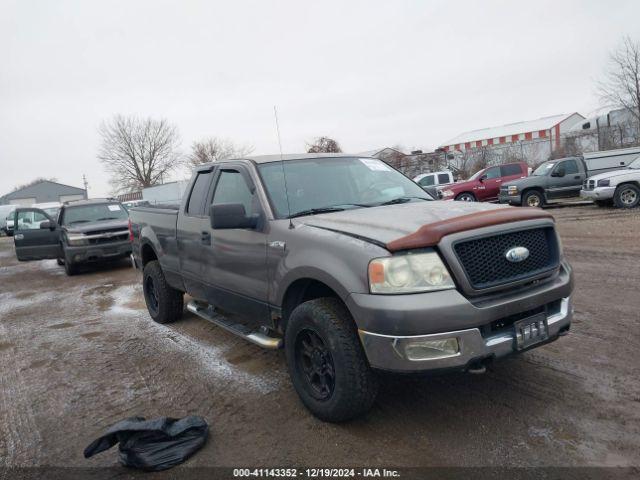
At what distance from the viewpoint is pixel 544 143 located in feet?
97.2

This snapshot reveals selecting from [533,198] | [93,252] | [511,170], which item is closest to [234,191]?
[93,252]

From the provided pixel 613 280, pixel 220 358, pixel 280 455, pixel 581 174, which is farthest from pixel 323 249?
pixel 581 174

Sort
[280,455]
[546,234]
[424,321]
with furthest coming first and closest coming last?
[546,234] → [280,455] → [424,321]

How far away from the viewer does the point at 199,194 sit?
4867mm

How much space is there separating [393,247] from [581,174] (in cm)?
1614

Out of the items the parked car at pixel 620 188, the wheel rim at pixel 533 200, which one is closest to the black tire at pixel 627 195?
the parked car at pixel 620 188

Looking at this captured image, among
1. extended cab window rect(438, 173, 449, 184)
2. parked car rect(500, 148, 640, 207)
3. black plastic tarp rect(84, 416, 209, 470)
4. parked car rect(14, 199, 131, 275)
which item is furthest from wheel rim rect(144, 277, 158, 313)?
extended cab window rect(438, 173, 449, 184)

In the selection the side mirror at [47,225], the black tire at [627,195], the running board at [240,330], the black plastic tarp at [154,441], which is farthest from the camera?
the black tire at [627,195]

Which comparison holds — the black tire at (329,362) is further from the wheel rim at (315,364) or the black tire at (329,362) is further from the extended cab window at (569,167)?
the extended cab window at (569,167)

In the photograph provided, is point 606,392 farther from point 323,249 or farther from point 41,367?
point 41,367

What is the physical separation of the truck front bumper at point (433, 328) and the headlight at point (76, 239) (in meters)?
9.80

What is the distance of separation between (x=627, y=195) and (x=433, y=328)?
1396 cm

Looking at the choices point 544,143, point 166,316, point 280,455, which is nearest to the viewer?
point 280,455

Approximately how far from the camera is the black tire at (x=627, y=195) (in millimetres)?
13602
